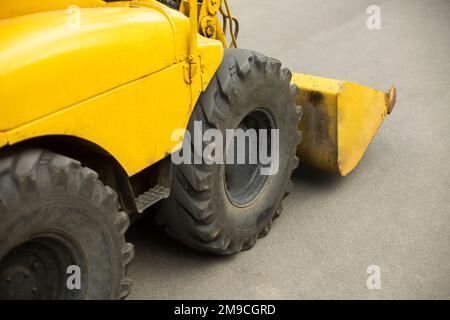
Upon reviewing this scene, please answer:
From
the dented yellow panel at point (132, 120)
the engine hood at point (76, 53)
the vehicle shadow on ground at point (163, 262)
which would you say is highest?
the engine hood at point (76, 53)

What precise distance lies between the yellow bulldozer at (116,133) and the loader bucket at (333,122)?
371mm

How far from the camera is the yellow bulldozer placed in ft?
6.50

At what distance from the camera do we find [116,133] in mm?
2293

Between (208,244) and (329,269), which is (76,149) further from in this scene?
(329,269)

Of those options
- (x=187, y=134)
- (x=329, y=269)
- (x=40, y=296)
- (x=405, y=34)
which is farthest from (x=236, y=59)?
(x=405, y=34)

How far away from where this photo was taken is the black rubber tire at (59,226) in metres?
1.92

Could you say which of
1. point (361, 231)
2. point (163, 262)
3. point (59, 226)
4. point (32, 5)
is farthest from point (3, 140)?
point (361, 231)

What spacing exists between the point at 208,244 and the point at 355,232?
0.90 metres

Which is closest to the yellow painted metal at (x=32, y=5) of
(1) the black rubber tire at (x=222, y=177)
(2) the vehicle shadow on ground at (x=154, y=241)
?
(1) the black rubber tire at (x=222, y=177)

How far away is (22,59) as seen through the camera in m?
1.96

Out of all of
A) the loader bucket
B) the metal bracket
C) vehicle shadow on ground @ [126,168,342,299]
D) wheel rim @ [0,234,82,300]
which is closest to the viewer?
wheel rim @ [0,234,82,300]

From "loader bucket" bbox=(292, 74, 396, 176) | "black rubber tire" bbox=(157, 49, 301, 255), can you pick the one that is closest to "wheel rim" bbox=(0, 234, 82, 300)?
"black rubber tire" bbox=(157, 49, 301, 255)

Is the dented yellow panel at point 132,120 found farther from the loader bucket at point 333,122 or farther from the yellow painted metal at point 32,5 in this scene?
the loader bucket at point 333,122

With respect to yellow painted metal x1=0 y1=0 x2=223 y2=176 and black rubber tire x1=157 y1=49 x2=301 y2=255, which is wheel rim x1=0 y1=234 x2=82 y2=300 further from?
black rubber tire x1=157 y1=49 x2=301 y2=255
